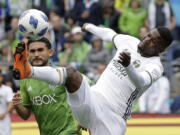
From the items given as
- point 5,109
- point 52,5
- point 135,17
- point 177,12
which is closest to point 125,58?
point 5,109

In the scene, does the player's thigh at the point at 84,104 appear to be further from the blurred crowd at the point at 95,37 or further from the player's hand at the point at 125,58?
the blurred crowd at the point at 95,37

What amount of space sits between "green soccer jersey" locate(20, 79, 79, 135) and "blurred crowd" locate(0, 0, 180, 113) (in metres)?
6.01

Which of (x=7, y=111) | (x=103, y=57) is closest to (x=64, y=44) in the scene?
(x=103, y=57)

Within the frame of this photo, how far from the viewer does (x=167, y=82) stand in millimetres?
16344

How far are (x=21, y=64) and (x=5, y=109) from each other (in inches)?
220

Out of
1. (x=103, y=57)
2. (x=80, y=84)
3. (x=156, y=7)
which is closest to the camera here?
(x=80, y=84)

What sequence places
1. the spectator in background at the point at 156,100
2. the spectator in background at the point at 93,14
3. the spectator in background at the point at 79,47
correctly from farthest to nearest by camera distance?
the spectator in background at the point at 93,14, the spectator in background at the point at 79,47, the spectator in background at the point at 156,100

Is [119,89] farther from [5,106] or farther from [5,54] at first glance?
[5,54]

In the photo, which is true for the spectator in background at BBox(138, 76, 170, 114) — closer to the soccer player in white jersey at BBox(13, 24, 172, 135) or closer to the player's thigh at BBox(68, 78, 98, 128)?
the soccer player in white jersey at BBox(13, 24, 172, 135)

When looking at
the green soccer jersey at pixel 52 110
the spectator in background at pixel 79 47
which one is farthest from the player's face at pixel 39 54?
the spectator in background at pixel 79 47

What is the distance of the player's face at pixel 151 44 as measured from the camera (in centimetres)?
1001

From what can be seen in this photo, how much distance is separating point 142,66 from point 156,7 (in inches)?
332

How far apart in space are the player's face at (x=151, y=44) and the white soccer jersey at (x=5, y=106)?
443 cm

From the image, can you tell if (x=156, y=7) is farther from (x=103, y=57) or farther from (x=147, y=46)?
(x=147, y=46)
